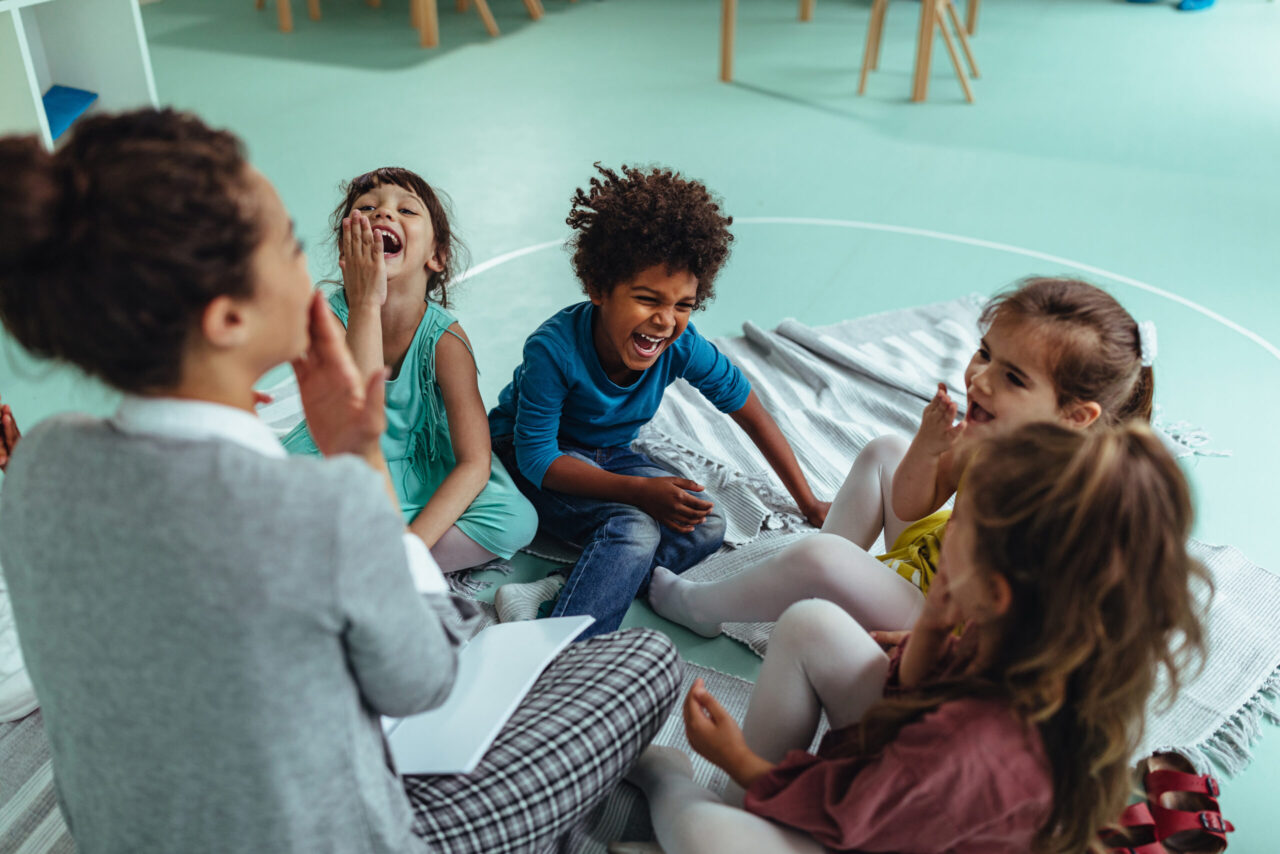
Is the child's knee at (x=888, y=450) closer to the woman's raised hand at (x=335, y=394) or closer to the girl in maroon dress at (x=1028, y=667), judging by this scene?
the girl in maroon dress at (x=1028, y=667)

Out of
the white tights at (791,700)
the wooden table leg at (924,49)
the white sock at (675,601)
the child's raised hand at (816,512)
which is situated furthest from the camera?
the wooden table leg at (924,49)

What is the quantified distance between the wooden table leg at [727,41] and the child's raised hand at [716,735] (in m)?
3.30

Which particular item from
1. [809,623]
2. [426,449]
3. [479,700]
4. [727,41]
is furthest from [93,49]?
[809,623]

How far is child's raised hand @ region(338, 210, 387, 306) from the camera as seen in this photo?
1423mm

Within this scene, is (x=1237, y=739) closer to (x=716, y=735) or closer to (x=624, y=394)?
(x=716, y=735)

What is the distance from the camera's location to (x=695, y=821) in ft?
3.46

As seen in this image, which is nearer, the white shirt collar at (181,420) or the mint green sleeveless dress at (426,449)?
the white shirt collar at (181,420)

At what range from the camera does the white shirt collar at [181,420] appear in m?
0.72

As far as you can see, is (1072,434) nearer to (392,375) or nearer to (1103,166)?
(392,375)

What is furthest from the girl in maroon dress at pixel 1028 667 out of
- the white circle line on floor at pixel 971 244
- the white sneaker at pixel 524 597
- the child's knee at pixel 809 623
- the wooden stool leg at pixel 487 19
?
the wooden stool leg at pixel 487 19

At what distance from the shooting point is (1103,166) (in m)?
3.22

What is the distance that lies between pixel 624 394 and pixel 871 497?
1.36 ft

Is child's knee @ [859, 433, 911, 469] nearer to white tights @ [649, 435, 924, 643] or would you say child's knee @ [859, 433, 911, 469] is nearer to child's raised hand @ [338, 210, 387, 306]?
white tights @ [649, 435, 924, 643]

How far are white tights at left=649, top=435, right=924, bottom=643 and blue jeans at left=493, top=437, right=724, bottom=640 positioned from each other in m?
0.06
